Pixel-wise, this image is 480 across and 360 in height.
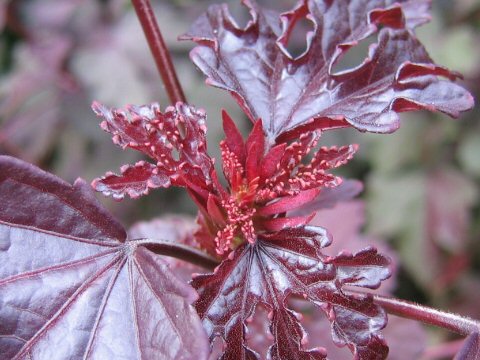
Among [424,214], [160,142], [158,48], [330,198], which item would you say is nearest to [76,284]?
[160,142]

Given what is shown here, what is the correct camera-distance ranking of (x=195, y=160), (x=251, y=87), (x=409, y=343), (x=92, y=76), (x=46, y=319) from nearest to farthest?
(x=46, y=319)
(x=195, y=160)
(x=251, y=87)
(x=409, y=343)
(x=92, y=76)

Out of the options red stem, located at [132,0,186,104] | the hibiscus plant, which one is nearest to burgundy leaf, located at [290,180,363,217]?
the hibiscus plant

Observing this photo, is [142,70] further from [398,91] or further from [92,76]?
[398,91]

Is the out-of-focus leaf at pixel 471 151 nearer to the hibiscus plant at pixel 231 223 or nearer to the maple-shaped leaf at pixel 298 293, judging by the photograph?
the hibiscus plant at pixel 231 223

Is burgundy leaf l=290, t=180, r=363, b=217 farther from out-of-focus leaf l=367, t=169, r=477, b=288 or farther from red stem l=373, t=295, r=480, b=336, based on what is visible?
out-of-focus leaf l=367, t=169, r=477, b=288

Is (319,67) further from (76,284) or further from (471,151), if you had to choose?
(471,151)

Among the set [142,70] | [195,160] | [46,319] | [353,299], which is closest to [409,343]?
[353,299]
